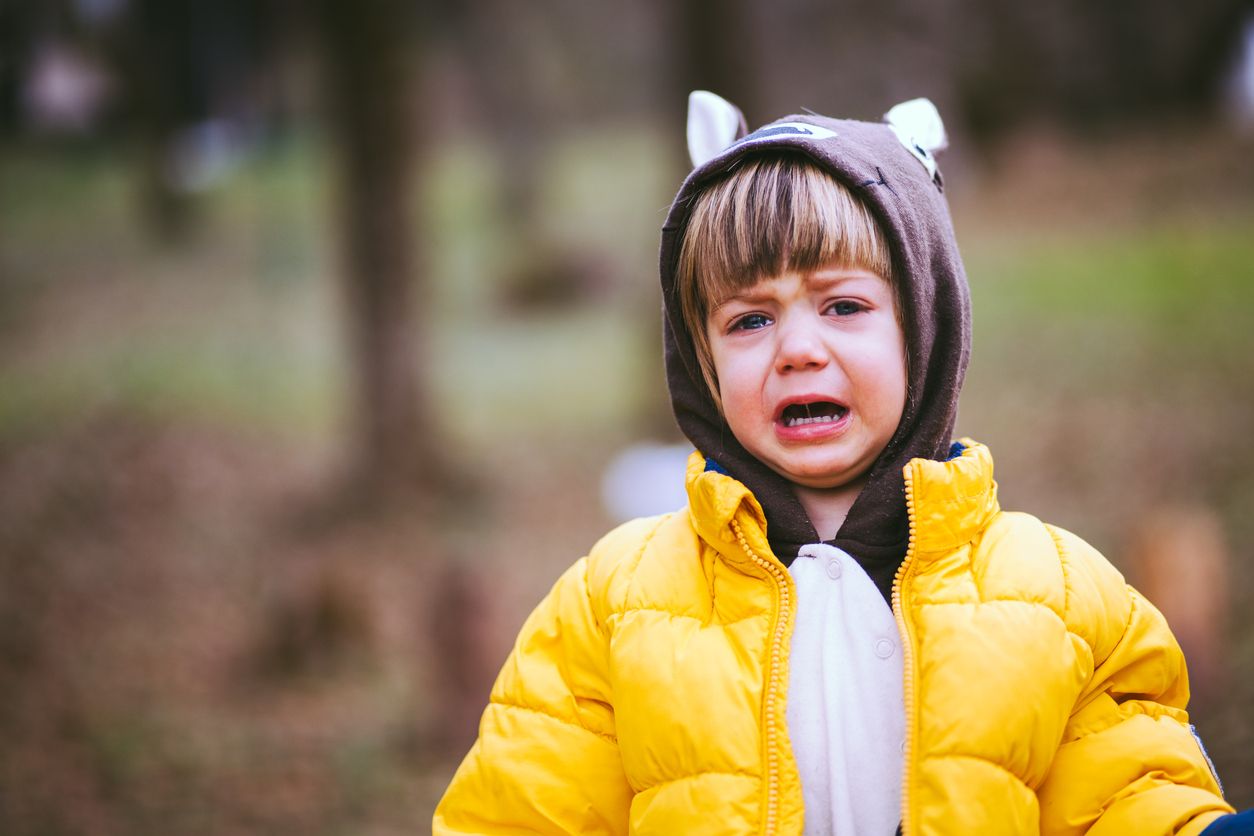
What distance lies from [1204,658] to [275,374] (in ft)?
36.5

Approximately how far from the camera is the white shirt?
6.12ft

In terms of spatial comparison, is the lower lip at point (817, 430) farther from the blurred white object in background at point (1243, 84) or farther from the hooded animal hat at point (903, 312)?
the blurred white object in background at point (1243, 84)

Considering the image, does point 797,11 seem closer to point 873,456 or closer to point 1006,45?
point 1006,45

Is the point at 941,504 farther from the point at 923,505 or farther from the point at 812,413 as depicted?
the point at 812,413

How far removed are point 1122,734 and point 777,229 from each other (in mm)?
1059

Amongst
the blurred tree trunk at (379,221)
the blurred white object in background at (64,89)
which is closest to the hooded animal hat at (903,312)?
the blurred tree trunk at (379,221)

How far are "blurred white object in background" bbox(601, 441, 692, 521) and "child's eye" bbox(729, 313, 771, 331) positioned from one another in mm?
5129

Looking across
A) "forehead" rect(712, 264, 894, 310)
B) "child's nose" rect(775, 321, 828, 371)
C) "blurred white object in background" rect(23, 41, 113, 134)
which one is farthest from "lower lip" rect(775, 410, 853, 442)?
"blurred white object in background" rect(23, 41, 113, 134)

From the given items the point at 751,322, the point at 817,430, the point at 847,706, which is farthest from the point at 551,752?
the point at 751,322

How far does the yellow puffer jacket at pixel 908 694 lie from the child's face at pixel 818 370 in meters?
0.12

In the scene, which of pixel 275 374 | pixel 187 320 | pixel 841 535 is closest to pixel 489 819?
pixel 841 535

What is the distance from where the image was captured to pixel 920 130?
225 centimetres

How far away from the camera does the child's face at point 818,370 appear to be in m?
1.95

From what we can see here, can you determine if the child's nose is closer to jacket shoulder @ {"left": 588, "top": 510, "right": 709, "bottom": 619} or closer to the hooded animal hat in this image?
the hooded animal hat
